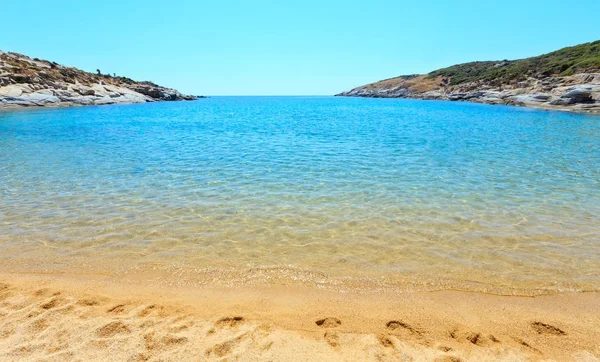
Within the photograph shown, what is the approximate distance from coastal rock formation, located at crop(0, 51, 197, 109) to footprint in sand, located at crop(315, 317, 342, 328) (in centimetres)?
7171

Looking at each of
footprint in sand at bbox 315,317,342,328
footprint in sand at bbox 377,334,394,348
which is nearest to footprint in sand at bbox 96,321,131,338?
footprint in sand at bbox 315,317,342,328

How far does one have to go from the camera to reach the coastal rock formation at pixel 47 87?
59.1 metres

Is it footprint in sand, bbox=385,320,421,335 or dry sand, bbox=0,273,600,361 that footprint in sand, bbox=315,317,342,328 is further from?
footprint in sand, bbox=385,320,421,335

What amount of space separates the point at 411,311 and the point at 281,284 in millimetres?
2328

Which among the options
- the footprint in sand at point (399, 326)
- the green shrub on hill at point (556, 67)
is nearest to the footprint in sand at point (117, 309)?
the footprint in sand at point (399, 326)

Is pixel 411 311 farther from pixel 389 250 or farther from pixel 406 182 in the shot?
pixel 406 182

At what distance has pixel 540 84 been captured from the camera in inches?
2894

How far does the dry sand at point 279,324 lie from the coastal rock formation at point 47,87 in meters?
68.9

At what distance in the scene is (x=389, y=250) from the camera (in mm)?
7648

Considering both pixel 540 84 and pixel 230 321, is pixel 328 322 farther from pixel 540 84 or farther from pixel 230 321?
pixel 540 84

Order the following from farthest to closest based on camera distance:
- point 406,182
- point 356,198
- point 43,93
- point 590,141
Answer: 1. point 43,93
2. point 590,141
3. point 406,182
4. point 356,198

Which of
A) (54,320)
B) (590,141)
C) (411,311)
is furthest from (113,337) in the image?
(590,141)

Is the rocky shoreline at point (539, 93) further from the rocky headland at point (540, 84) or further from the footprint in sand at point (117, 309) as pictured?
the footprint in sand at point (117, 309)

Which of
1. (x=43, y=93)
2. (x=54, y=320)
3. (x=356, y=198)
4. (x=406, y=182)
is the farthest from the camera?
(x=43, y=93)
